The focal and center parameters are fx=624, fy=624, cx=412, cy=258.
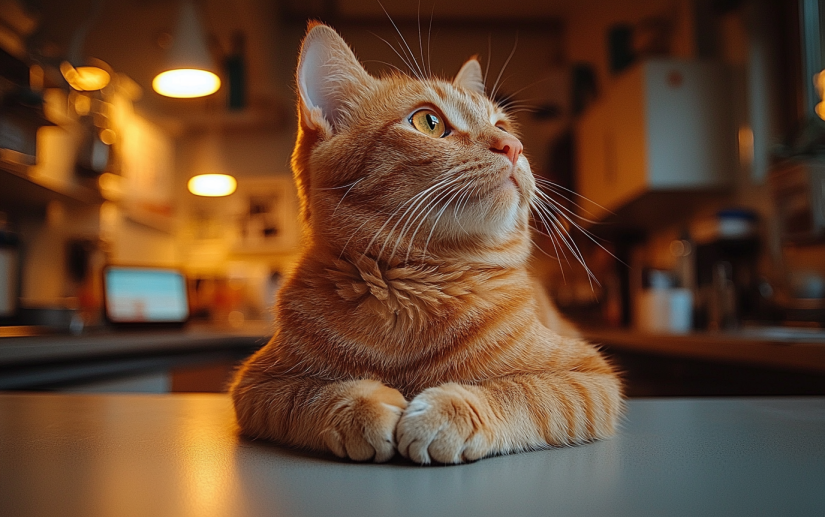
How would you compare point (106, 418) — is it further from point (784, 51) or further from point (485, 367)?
point (784, 51)

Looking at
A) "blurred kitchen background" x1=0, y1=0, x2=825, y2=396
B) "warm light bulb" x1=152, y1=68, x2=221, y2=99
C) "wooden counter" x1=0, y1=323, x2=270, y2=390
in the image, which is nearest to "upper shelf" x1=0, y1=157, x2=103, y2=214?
"blurred kitchen background" x1=0, y1=0, x2=825, y2=396

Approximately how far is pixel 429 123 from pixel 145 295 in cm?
239

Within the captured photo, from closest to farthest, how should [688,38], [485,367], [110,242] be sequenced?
[485,367] < [688,38] < [110,242]

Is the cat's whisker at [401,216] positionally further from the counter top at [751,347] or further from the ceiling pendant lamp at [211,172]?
the ceiling pendant lamp at [211,172]

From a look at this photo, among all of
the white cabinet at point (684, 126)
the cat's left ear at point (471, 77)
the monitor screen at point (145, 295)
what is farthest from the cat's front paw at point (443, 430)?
the white cabinet at point (684, 126)

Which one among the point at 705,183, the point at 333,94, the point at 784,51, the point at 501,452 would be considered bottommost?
the point at 501,452

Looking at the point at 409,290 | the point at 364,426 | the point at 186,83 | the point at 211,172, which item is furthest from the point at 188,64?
the point at 364,426

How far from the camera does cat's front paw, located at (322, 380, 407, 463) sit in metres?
0.51

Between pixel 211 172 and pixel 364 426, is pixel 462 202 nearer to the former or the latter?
pixel 364 426

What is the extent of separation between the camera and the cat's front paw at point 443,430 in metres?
0.50

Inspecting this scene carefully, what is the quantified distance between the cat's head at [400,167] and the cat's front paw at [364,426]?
0.15 metres

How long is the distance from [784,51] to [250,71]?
3.03m

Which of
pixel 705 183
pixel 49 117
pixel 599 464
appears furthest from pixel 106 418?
pixel 705 183

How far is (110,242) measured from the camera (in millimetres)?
3555
